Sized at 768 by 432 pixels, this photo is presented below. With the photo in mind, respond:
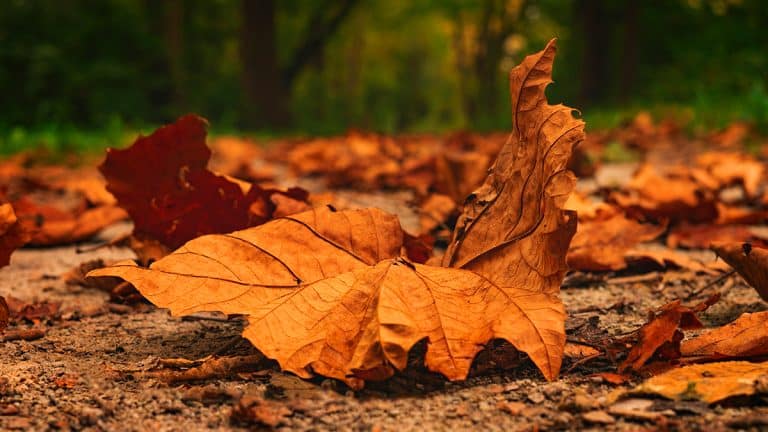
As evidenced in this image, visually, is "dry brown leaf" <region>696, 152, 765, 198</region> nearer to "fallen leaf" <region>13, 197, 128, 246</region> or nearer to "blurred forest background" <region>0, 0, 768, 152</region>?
"fallen leaf" <region>13, 197, 128, 246</region>

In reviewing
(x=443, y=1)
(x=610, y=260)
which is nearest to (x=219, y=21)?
(x=443, y=1)

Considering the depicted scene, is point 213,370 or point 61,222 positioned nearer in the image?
point 213,370

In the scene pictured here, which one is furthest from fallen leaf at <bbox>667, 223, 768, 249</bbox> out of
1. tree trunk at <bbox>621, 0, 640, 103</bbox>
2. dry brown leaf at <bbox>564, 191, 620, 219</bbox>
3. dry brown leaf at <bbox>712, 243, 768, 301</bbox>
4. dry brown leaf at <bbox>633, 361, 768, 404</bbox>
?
tree trunk at <bbox>621, 0, 640, 103</bbox>

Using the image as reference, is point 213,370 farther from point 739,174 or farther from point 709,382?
point 739,174

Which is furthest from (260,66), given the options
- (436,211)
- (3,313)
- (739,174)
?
(3,313)

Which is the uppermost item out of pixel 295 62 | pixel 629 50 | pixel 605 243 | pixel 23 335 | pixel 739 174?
pixel 295 62

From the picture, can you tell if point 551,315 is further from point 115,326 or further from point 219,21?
point 219,21
